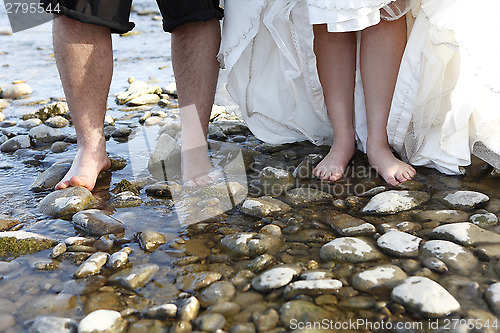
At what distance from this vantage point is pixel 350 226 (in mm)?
1532

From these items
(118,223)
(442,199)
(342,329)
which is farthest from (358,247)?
(118,223)

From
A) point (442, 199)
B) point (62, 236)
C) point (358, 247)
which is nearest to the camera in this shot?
point (358, 247)

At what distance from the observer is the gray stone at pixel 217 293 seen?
1204 mm

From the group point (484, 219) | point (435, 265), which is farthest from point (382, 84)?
point (435, 265)

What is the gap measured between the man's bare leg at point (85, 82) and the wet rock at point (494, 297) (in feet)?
4.74

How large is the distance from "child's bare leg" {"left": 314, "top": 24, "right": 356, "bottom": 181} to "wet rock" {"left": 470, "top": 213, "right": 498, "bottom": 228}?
59 cm

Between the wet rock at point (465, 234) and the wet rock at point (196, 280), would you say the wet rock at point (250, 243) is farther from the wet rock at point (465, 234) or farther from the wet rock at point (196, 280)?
the wet rock at point (465, 234)

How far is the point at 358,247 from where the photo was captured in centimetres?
137

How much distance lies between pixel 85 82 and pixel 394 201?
1273 mm

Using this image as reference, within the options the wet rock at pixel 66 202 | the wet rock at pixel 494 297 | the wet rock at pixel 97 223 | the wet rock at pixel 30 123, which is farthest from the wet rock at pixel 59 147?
the wet rock at pixel 494 297

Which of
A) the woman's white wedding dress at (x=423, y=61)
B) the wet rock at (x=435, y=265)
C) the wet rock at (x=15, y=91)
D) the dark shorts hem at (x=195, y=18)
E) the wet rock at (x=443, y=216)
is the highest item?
the dark shorts hem at (x=195, y=18)

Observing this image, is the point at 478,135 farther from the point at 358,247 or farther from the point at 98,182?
the point at 98,182

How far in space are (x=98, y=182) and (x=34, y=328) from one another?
1.00 m
